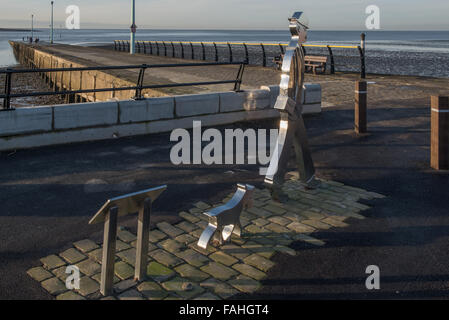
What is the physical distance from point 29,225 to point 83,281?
Answer: 1511mm

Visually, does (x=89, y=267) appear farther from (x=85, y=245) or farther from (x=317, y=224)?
(x=317, y=224)

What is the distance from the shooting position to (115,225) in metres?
3.52

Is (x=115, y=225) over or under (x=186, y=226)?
over

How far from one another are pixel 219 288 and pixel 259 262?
581 millimetres

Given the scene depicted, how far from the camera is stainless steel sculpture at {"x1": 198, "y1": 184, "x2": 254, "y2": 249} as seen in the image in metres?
4.27

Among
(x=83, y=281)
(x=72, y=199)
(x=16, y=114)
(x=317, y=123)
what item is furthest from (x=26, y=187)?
(x=317, y=123)

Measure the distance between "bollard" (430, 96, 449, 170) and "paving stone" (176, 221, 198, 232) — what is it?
14.1ft

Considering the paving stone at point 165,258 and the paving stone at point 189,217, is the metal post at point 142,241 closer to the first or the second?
the paving stone at point 165,258

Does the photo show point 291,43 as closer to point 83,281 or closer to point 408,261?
point 408,261

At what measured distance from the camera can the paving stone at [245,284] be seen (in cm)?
365

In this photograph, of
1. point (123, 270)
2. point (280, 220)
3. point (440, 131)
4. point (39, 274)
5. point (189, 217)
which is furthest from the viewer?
point (440, 131)

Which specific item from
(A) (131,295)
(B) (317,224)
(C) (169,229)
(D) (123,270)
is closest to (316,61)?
(B) (317,224)

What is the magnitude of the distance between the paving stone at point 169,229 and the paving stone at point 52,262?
112 centimetres

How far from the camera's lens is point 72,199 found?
571cm
